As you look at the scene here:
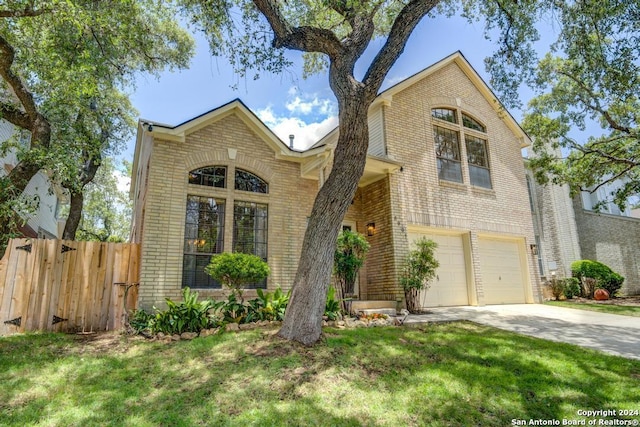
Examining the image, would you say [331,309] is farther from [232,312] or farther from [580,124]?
[580,124]

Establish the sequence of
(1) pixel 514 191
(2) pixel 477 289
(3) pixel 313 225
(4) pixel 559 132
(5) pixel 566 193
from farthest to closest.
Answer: (5) pixel 566 193 < (4) pixel 559 132 < (1) pixel 514 191 < (2) pixel 477 289 < (3) pixel 313 225

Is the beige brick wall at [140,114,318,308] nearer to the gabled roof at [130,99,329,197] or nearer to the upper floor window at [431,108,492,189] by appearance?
the gabled roof at [130,99,329,197]

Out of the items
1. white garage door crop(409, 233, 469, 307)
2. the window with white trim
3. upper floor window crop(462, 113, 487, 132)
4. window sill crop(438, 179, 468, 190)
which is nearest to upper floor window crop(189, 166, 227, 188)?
the window with white trim

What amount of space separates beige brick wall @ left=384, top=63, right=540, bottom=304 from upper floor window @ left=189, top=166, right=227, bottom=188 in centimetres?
465

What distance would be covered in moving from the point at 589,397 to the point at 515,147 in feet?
38.0

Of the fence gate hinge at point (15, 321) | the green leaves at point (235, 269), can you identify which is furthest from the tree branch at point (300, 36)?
the fence gate hinge at point (15, 321)

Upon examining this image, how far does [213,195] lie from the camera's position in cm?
888

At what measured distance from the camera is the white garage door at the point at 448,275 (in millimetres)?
10430

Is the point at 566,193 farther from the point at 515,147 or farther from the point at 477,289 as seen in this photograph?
the point at 477,289

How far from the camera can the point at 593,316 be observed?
901cm

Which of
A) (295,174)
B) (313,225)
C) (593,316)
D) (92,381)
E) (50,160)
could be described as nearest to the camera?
(92,381)

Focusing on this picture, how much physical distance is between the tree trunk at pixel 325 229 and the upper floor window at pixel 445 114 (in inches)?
279

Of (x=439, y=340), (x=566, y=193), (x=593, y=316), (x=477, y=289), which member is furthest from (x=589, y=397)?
(x=566, y=193)

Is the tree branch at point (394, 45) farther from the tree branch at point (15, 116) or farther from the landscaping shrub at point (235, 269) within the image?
the tree branch at point (15, 116)
